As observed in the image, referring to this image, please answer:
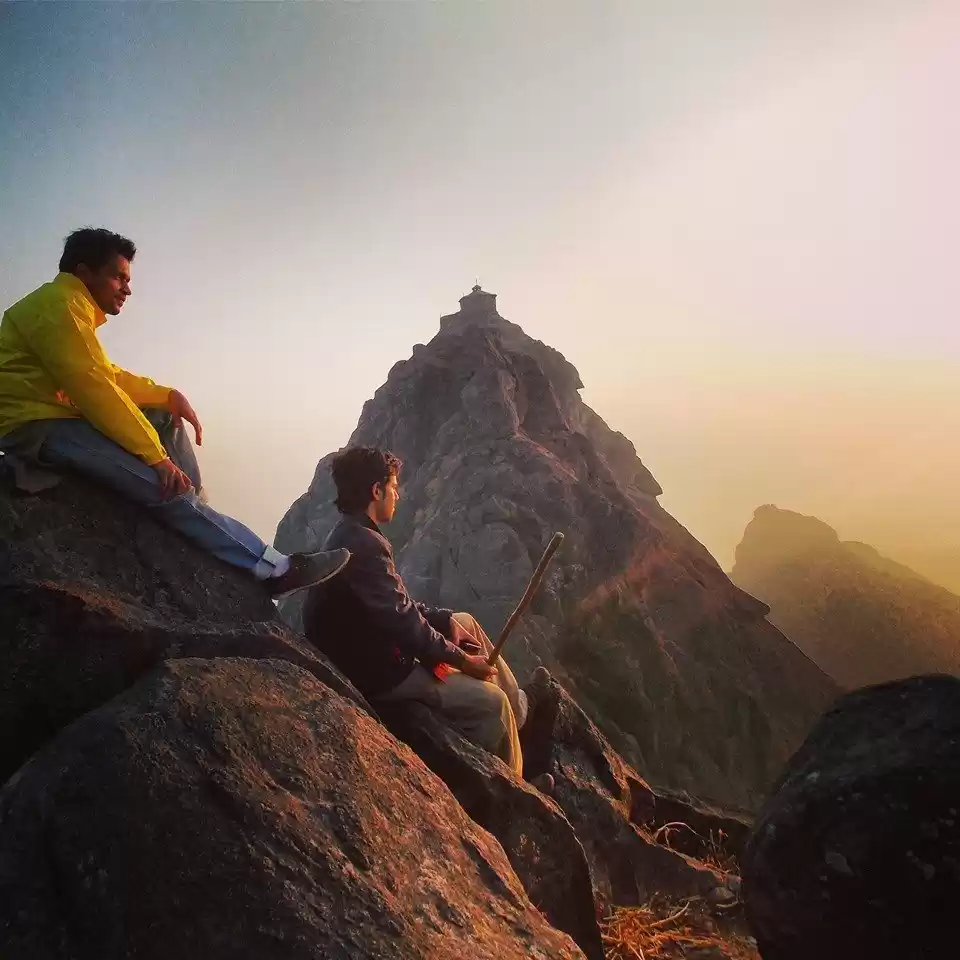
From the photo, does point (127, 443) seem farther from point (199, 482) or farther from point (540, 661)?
point (540, 661)

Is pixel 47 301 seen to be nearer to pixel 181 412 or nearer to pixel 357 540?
pixel 181 412

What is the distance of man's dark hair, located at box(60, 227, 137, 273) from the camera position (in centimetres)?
510

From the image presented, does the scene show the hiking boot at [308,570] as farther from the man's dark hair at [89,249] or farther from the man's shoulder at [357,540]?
the man's dark hair at [89,249]

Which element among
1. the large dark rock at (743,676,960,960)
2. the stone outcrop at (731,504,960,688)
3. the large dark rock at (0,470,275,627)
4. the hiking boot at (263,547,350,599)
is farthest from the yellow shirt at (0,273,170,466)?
the stone outcrop at (731,504,960,688)

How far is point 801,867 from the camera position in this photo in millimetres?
4027

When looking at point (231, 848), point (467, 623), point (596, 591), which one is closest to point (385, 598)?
point (467, 623)

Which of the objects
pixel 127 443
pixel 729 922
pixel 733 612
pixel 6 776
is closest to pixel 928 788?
pixel 729 922

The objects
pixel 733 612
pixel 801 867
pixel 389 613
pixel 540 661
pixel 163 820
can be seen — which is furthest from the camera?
pixel 733 612

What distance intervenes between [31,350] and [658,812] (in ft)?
29.6

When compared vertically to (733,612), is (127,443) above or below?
above

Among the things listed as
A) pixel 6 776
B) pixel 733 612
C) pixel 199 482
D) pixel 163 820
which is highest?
pixel 199 482

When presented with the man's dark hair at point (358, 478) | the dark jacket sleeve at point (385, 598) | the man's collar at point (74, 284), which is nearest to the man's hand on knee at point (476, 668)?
the dark jacket sleeve at point (385, 598)

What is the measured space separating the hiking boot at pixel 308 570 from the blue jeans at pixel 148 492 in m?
0.16

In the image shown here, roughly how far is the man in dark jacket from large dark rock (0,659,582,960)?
1708 millimetres
